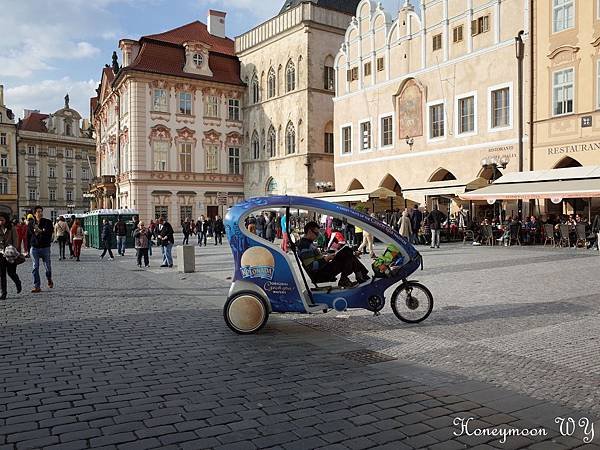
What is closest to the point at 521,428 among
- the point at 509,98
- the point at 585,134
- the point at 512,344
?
the point at 512,344

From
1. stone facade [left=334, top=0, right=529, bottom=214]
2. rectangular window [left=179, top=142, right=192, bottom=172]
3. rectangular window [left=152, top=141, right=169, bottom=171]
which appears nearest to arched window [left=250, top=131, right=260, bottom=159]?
rectangular window [left=179, top=142, right=192, bottom=172]

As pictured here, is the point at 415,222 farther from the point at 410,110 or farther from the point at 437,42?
the point at 437,42

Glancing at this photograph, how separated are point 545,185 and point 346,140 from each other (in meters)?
17.4

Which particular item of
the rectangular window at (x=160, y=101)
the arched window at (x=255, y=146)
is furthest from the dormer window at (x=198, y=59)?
the arched window at (x=255, y=146)

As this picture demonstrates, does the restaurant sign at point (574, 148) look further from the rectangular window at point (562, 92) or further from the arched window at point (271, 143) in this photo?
the arched window at point (271, 143)

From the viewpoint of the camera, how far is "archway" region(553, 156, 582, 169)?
25688 mm

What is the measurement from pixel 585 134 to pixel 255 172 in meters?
31.2

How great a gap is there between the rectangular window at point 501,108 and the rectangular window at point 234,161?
2852cm

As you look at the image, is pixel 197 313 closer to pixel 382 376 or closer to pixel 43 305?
pixel 43 305

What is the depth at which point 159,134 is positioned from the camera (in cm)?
4856

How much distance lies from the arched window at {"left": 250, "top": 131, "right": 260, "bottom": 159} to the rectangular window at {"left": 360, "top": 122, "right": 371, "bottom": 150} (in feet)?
51.4

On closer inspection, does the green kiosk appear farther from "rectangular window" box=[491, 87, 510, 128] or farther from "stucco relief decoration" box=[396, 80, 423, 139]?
"rectangular window" box=[491, 87, 510, 128]

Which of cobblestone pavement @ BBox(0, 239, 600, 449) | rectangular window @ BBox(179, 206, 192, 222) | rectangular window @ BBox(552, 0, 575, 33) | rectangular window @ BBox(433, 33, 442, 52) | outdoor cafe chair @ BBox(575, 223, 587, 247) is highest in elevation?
rectangular window @ BBox(433, 33, 442, 52)

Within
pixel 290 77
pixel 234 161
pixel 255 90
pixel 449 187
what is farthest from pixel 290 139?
pixel 449 187
